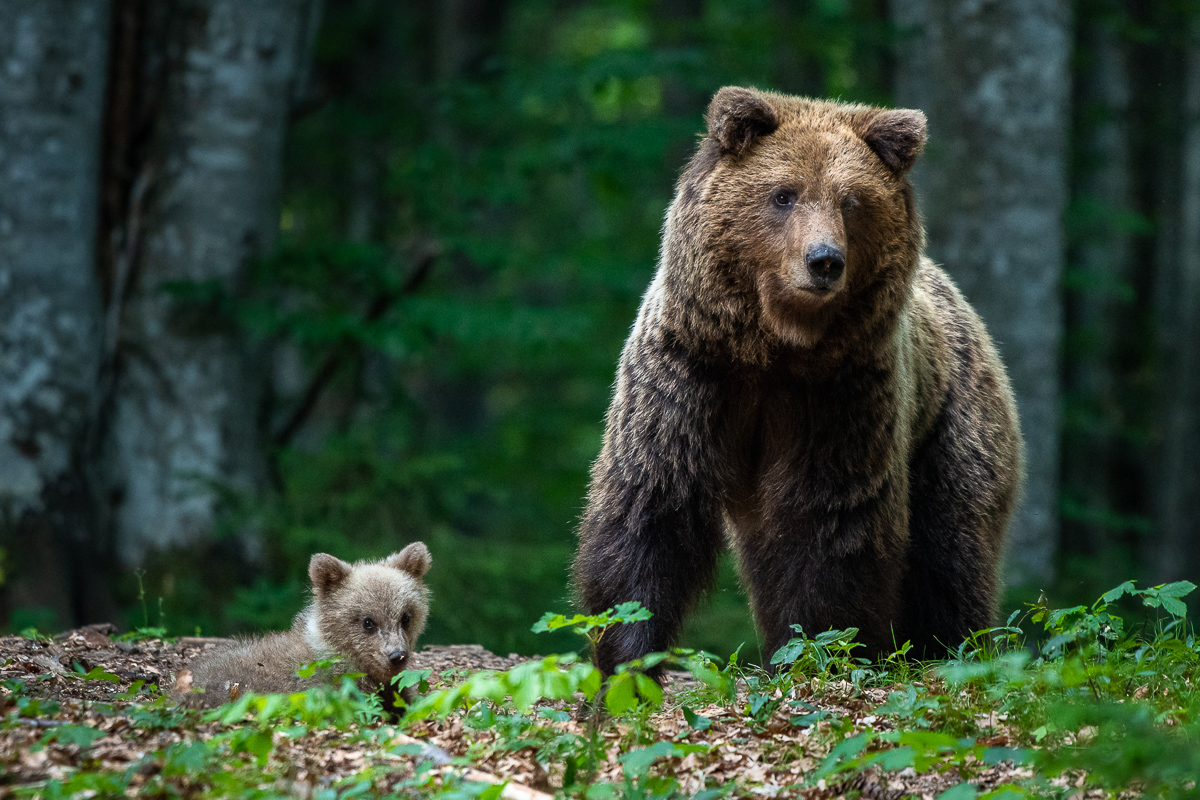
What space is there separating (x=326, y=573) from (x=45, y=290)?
4.39 meters

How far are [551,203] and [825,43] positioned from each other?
6.04 meters

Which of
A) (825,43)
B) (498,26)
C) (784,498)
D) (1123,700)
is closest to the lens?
(1123,700)

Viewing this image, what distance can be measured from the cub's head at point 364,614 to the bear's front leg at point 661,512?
837 millimetres

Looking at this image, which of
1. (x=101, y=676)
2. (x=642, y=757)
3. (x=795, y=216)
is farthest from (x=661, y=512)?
(x=101, y=676)

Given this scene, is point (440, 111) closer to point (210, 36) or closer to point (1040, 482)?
point (210, 36)

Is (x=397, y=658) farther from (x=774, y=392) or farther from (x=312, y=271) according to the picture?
(x=312, y=271)

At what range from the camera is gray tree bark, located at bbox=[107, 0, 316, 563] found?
8.91 metres

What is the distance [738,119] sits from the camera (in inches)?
197

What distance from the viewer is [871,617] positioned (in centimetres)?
510

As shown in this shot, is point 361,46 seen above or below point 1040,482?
above

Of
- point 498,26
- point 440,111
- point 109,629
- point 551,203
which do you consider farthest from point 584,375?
point 109,629

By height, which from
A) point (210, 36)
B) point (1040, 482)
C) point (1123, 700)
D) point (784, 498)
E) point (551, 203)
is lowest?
point (1040, 482)

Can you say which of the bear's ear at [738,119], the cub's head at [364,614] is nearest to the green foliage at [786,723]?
the cub's head at [364,614]

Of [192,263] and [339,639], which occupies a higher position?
[192,263]
